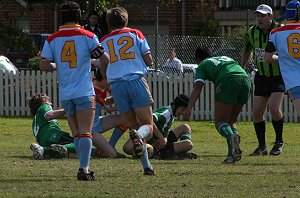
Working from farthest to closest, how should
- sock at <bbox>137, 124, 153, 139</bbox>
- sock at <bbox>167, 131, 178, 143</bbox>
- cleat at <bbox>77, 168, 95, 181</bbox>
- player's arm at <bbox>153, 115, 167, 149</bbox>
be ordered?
sock at <bbox>167, 131, 178, 143</bbox>, player's arm at <bbox>153, 115, 167, 149</bbox>, sock at <bbox>137, 124, 153, 139</bbox>, cleat at <bbox>77, 168, 95, 181</bbox>

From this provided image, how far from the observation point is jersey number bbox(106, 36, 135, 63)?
11.5 m

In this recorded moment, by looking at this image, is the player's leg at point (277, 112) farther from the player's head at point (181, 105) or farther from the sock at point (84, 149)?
the sock at point (84, 149)

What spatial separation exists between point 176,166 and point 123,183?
2.52 m

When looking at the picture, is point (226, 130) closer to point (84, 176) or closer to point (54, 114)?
point (54, 114)

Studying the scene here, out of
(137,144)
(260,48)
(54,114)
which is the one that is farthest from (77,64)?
(260,48)

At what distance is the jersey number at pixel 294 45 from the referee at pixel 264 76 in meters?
2.88

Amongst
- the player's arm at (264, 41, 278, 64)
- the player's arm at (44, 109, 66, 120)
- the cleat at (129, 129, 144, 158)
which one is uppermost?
the player's arm at (264, 41, 278, 64)

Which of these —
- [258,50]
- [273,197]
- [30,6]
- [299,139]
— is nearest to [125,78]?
[273,197]

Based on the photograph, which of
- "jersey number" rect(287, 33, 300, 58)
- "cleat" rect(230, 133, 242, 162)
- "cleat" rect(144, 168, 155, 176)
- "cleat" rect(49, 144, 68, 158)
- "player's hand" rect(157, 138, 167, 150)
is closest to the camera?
"cleat" rect(144, 168, 155, 176)

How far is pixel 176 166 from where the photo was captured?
42.7ft

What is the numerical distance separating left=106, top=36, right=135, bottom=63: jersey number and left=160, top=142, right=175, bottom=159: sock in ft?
9.46

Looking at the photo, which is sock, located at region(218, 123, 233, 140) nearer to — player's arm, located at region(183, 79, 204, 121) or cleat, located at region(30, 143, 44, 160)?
player's arm, located at region(183, 79, 204, 121)

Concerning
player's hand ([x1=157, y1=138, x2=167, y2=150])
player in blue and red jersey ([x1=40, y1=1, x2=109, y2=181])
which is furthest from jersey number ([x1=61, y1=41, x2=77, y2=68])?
player's hand ([x1=157, y1=138, x2=167, y2=150])

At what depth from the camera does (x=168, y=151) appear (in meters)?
14.2
